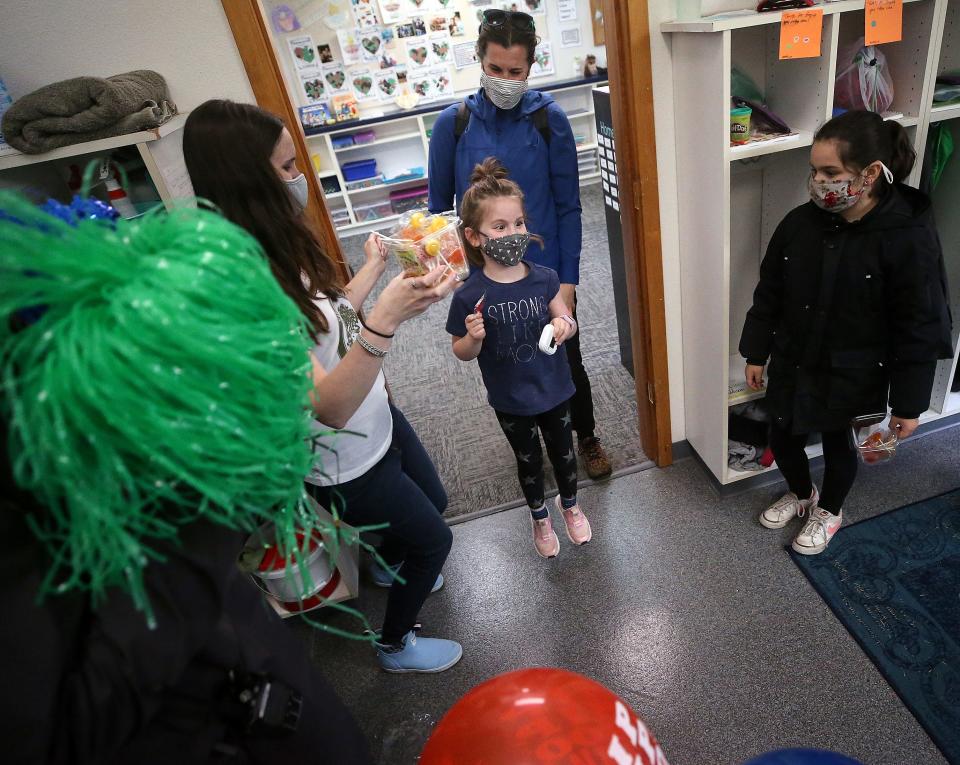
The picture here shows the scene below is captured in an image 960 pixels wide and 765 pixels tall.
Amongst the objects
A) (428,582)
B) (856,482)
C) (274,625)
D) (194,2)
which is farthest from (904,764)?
(194,2)

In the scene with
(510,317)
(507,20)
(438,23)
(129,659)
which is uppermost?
(438,23)

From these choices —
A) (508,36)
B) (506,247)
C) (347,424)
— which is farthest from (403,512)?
(508,36)

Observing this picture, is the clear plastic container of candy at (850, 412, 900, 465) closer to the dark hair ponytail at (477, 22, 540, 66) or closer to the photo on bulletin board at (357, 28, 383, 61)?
the dark hair ponytail at (477, 22, 540, 66)

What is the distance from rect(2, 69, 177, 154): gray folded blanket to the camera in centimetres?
129

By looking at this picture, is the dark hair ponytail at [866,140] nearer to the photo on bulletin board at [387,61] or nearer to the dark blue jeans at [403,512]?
the dark blue jeans at [403,512]

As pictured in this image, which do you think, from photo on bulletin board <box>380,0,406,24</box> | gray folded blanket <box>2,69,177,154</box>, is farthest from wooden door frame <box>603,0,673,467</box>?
photo on bulletin board <box>380,0,406,24</box>

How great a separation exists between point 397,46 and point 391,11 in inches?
11.0

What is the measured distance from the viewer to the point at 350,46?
17.2 feet

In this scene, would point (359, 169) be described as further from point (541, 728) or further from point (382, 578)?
point (541, 728)

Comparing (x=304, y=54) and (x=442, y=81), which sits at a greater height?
(x=304, y=54)

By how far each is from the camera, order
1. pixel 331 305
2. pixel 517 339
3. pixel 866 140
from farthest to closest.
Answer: pixel 517 339, pixel 866 140, pixel 331 305

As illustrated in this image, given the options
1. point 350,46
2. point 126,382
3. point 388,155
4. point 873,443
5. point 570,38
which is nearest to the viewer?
point 126,382

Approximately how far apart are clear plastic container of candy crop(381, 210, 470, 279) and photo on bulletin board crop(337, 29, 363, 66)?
4.90 metres

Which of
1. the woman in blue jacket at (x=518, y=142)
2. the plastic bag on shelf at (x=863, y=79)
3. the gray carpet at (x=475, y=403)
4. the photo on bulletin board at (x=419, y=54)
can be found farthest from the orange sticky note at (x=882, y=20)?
the photo on bulletin board at (x=419, y=54)
